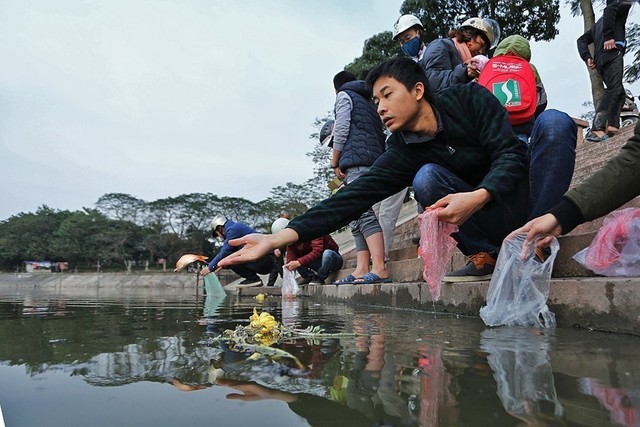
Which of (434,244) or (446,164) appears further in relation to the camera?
(446,164)

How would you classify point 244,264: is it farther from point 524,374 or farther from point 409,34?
point 524,374

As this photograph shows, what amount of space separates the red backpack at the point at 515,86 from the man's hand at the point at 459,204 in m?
0.99

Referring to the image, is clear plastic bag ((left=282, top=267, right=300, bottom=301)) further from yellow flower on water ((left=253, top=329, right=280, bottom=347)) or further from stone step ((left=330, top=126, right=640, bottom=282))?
yellow flower on water ((left=253, top=329, right=280, bottom=347))

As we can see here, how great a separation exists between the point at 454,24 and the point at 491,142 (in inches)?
506

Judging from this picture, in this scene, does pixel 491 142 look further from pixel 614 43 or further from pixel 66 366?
pixel 614 43

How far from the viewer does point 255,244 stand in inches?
70.5

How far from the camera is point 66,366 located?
1.11 m

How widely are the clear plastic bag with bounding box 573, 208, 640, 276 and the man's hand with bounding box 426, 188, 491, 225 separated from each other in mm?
492

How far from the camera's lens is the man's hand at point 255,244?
172 centimetres

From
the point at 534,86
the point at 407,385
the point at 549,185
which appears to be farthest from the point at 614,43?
the point at 407,385

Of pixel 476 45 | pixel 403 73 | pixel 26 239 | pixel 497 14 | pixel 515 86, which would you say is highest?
pixel 497 14

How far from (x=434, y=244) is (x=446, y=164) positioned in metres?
0.57

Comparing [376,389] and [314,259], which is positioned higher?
[314,259]

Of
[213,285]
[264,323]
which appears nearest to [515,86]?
[264,323]
